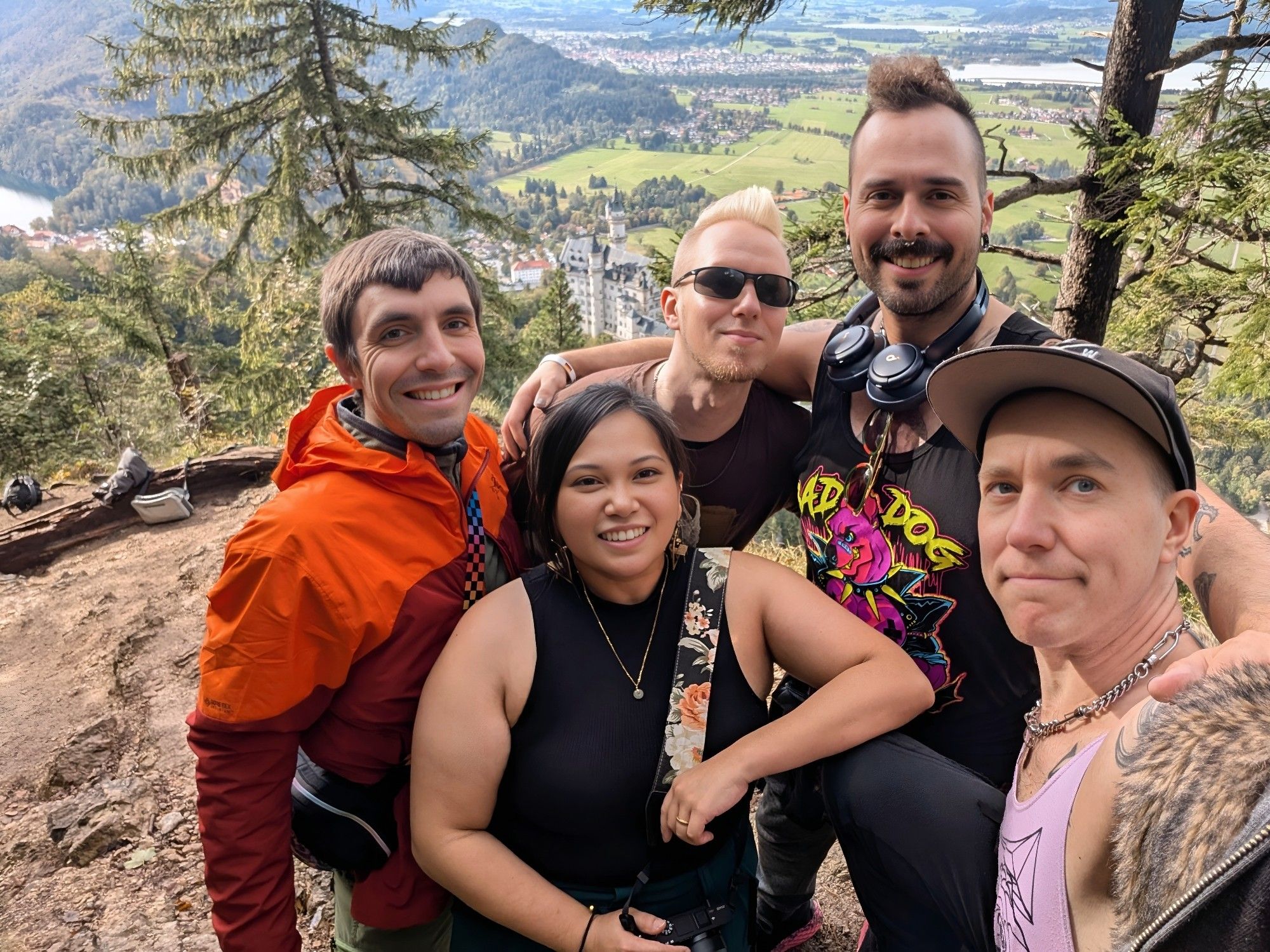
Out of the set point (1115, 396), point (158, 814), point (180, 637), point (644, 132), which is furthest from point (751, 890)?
point (644, 132)

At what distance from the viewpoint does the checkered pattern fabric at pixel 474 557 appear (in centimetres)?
207

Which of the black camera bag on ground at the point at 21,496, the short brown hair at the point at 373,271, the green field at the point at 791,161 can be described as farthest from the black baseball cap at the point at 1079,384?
the green field at the point at 791,161

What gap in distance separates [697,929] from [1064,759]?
1.03 metres

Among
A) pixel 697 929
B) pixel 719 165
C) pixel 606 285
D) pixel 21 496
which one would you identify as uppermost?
pixel 697 929

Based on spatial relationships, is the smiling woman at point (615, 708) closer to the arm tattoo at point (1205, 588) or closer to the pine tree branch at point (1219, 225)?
the arm tattoo at point (1205, 588)

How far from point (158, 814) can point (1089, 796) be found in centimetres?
425

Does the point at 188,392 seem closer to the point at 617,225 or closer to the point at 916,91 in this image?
the point at 916,91

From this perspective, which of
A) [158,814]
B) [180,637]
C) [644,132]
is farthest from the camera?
[644,132]

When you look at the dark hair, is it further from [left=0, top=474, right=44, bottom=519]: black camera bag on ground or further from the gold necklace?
[left=0, top=474, right=44, bottom=519]: black camera bag on ground

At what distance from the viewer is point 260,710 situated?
5.83 feet

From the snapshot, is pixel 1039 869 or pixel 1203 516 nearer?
pixel 1039 869

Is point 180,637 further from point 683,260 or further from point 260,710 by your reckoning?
A: point 683,260

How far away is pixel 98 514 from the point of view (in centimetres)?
741

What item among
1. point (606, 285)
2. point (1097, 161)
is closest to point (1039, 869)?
point (1097, 161)
